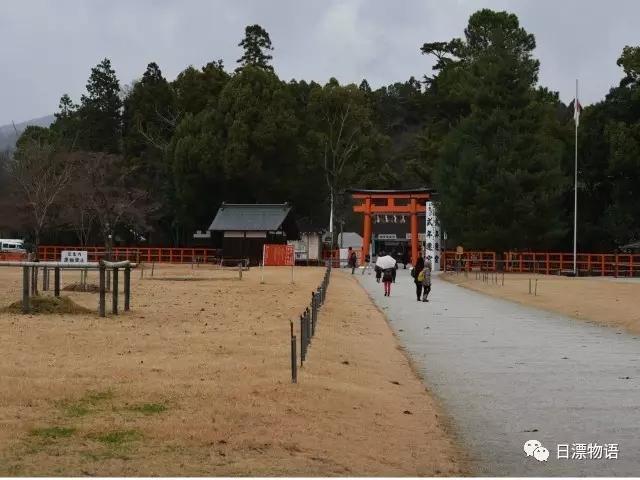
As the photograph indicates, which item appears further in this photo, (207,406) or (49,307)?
(49,307)

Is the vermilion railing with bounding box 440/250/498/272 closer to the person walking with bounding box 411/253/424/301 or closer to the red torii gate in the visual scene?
the red torii gate

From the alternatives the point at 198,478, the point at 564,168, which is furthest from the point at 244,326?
the point at 564,168

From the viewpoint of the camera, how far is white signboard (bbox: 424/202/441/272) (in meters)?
54.7

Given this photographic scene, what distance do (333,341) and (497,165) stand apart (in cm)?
4040

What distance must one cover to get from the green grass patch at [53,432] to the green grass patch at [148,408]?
79 centimetres

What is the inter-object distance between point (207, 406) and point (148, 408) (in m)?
0.52

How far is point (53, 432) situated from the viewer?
6.49m

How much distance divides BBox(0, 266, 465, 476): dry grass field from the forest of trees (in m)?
29.9

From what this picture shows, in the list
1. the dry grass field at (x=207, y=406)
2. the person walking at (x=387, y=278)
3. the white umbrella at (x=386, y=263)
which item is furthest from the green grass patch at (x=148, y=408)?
the white umbrella at (x=386, y=263)

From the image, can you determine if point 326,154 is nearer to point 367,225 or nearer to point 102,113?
point 367,225

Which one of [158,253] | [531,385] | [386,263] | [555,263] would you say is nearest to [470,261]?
[555,263]

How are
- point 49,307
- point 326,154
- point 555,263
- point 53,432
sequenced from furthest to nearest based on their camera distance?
point 326,154, point 555,263, point 49,307, point 53,432

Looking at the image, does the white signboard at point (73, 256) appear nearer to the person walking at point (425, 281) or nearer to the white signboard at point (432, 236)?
the person walking at point (425, 281)

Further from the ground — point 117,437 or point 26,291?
point 26,291
